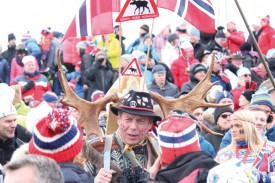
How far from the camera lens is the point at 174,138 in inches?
263

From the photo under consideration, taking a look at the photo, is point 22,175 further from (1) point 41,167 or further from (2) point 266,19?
(2) point 266,19

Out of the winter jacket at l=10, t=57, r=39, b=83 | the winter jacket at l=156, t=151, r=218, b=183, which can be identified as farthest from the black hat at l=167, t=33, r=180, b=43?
the winter jacket at l=156, t=151, r=218, b=183

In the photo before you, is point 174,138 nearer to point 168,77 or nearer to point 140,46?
point 168,77

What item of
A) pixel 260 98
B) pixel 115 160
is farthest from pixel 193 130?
pixel 260 98

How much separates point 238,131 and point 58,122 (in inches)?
117

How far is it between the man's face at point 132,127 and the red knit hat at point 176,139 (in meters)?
1.39

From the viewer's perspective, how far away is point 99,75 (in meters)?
18.2

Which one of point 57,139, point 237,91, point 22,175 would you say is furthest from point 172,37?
point 22,175

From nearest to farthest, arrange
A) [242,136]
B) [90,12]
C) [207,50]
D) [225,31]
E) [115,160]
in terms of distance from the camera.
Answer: [115,160]
[242,136]
[90,12]
[207,50]
[225,31]

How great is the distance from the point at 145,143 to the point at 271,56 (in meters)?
8.37

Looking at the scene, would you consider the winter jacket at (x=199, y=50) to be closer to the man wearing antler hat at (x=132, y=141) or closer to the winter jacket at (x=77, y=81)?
the winter jacket at (x=77, y=81)

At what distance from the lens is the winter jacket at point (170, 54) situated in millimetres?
19188

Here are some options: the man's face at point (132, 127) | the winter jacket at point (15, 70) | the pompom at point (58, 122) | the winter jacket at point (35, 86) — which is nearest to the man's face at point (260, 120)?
the man's face at point (132, 127)

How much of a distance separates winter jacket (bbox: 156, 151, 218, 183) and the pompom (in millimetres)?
712
